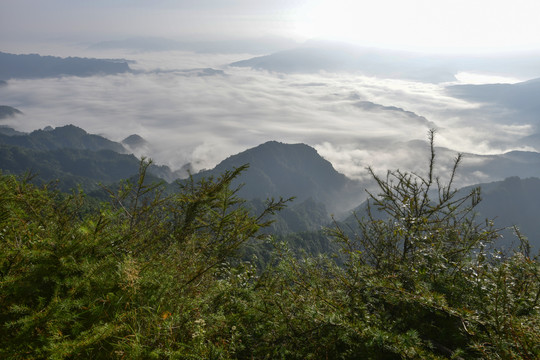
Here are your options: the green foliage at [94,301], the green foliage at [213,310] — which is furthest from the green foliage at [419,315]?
the green foliage at [94,301]

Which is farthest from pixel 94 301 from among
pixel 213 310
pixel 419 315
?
pixel 419 315

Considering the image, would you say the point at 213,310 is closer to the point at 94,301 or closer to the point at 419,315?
the point at 94,301

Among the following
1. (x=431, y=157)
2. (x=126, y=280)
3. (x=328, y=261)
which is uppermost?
(x=431, y=157)

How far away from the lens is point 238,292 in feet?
13.9

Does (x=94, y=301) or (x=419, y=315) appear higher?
(x=94, y=301)

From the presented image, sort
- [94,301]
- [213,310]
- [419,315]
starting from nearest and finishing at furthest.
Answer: [94,301]
[419,315]
[213,310]

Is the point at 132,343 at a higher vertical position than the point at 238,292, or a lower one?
higher

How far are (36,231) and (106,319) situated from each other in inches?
70.6

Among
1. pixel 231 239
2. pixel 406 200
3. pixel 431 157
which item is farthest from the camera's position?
pixel 431 157

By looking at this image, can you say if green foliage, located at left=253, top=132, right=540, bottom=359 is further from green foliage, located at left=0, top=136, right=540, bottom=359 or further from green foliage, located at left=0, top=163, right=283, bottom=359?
green foliage, located at left=0, top=163, right=283, bottom=359

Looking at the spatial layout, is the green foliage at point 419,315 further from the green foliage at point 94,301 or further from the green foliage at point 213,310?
the green foliage at point 94,301

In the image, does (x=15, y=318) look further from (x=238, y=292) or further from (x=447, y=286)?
(x=447, y=286)

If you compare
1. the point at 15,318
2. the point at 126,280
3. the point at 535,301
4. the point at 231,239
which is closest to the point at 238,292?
the point at 231,239

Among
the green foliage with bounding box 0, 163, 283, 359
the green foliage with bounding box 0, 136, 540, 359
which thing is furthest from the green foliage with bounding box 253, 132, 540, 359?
the green foliage with bounding box 0, 163, 283, 359
